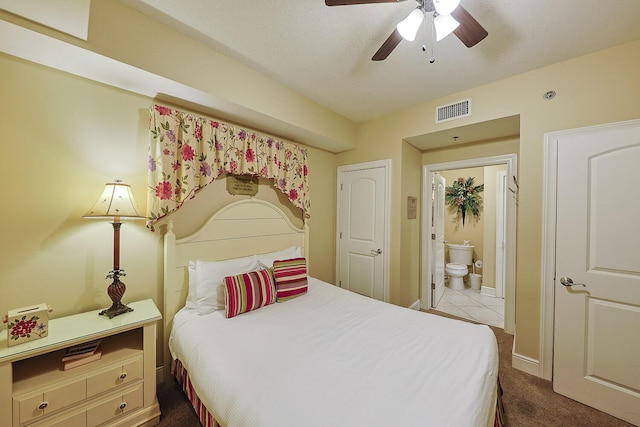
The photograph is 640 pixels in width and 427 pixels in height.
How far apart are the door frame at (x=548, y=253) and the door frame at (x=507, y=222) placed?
0.65m

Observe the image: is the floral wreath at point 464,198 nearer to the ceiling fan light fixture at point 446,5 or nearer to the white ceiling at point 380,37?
the white ceiling at point 380,37

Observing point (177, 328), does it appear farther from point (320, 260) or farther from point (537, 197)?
point (537, 197)

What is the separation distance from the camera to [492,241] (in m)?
3.86

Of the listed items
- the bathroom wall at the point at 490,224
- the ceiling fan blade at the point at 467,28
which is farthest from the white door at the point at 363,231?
the bathroom wall at the point at 490,224

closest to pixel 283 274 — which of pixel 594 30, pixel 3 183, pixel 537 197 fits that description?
pixel 3 183

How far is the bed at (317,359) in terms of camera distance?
3.12ft

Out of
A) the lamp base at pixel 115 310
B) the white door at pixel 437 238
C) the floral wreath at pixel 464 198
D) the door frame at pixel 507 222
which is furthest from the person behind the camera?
the floral wreath at pixel 464 198

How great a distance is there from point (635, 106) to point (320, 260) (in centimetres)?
306

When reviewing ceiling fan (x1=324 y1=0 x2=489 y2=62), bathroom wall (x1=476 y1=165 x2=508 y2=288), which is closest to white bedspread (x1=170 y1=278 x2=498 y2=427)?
ceiling fan (x1=324 y1=0 x2=489 y2=62)

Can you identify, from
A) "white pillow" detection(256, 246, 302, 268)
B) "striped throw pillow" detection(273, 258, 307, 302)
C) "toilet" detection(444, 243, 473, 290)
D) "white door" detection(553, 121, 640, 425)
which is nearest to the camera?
"white door" detection(553, 121, 640, 425)

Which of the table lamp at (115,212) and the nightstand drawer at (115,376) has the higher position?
the table lamp at (115,212)

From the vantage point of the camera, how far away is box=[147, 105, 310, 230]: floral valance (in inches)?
71.1

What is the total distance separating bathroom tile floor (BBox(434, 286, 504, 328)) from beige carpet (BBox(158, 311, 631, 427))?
3.80 feet

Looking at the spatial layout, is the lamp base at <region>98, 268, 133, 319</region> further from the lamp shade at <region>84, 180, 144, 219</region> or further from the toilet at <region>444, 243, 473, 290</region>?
the toilet at <region>444, 243, 473, 290</region>
